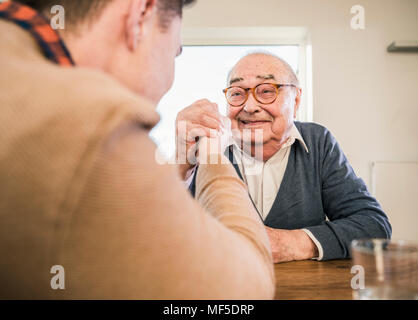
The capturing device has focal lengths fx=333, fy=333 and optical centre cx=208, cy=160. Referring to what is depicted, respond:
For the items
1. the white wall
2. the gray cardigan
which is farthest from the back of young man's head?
the white wall

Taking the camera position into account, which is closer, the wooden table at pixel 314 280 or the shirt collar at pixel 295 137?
the wooden table at pixel 314 280

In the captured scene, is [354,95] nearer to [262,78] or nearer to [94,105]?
[262,78]

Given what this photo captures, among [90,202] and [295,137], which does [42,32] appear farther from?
[295,137]

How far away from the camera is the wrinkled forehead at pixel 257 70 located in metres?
1.56

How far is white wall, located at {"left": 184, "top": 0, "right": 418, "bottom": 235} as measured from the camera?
266 centimetres

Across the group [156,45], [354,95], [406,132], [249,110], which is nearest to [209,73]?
[354,95]

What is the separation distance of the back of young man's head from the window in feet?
7.02

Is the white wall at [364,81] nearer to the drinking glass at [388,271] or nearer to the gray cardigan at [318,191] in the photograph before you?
the gray cardigan at [318,191]

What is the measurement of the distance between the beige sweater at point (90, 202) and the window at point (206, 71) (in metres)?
2.38

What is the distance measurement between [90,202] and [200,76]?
2639mm

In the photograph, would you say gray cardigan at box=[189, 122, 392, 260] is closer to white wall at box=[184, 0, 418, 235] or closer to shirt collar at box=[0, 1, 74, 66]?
shirt collar at box=[0, 1, 74, 66]

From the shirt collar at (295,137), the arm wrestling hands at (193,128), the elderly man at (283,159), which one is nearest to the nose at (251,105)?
the elderly man at (283,159)

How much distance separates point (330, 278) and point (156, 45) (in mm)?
647

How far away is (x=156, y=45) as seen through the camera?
1.97 feet
